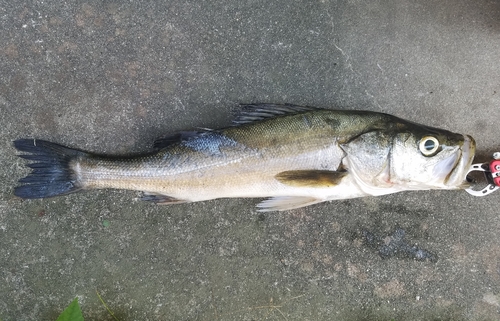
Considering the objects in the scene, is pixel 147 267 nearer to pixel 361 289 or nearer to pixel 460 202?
pixel 361 289

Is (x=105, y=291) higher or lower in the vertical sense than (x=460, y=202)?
lower

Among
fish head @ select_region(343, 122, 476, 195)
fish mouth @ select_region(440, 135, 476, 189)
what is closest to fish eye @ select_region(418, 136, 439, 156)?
fish head @ select_region(343, 122, 476, 195)

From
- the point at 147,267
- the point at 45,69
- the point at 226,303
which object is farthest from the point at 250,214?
the point at 45,69

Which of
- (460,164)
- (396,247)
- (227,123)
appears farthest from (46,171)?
(460,164)

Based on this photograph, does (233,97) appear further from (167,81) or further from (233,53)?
(167,81)

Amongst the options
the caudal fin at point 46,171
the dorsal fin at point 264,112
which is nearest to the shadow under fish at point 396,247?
the dorsal fin at point 264,112

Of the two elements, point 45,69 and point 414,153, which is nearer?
point 414,153

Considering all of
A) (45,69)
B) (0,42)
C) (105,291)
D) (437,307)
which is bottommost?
(437,307)
